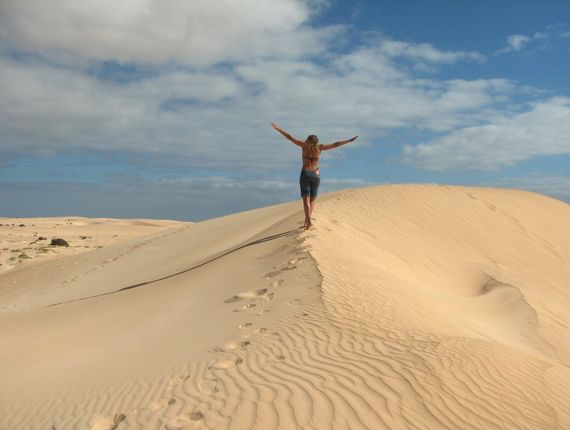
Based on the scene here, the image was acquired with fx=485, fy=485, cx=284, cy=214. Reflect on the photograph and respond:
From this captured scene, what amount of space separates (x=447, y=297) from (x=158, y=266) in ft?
25.8

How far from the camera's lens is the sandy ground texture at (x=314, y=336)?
12.5ft

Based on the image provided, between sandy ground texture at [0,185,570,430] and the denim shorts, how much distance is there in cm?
90

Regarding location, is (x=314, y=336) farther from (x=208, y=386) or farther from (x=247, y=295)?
(x=247, y=295)

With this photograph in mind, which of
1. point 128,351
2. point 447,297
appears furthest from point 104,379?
point 447,297

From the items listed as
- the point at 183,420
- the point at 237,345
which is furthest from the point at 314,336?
the point at 183,420

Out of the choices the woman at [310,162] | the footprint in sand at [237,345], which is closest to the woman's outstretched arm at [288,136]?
the woman at [310,162]

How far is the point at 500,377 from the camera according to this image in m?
4.23

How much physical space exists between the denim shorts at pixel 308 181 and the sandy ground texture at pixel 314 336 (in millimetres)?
897

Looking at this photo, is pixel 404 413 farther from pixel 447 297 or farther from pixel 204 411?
pixel 447 297

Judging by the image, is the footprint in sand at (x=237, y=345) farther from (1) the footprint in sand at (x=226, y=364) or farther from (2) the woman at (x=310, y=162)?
(2) the woman at (x=310, y=162)

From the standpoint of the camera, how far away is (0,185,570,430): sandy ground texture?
3.82 meters

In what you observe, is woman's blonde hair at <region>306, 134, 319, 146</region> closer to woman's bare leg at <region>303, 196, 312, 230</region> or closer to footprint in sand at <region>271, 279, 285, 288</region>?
woman's bare leg at <region>303, 196, 312, 230</region>

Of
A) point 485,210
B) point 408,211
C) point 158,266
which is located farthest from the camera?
point 485,210

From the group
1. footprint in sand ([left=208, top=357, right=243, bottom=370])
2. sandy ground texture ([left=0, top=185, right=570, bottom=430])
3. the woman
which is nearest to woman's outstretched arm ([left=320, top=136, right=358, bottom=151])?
the woman
